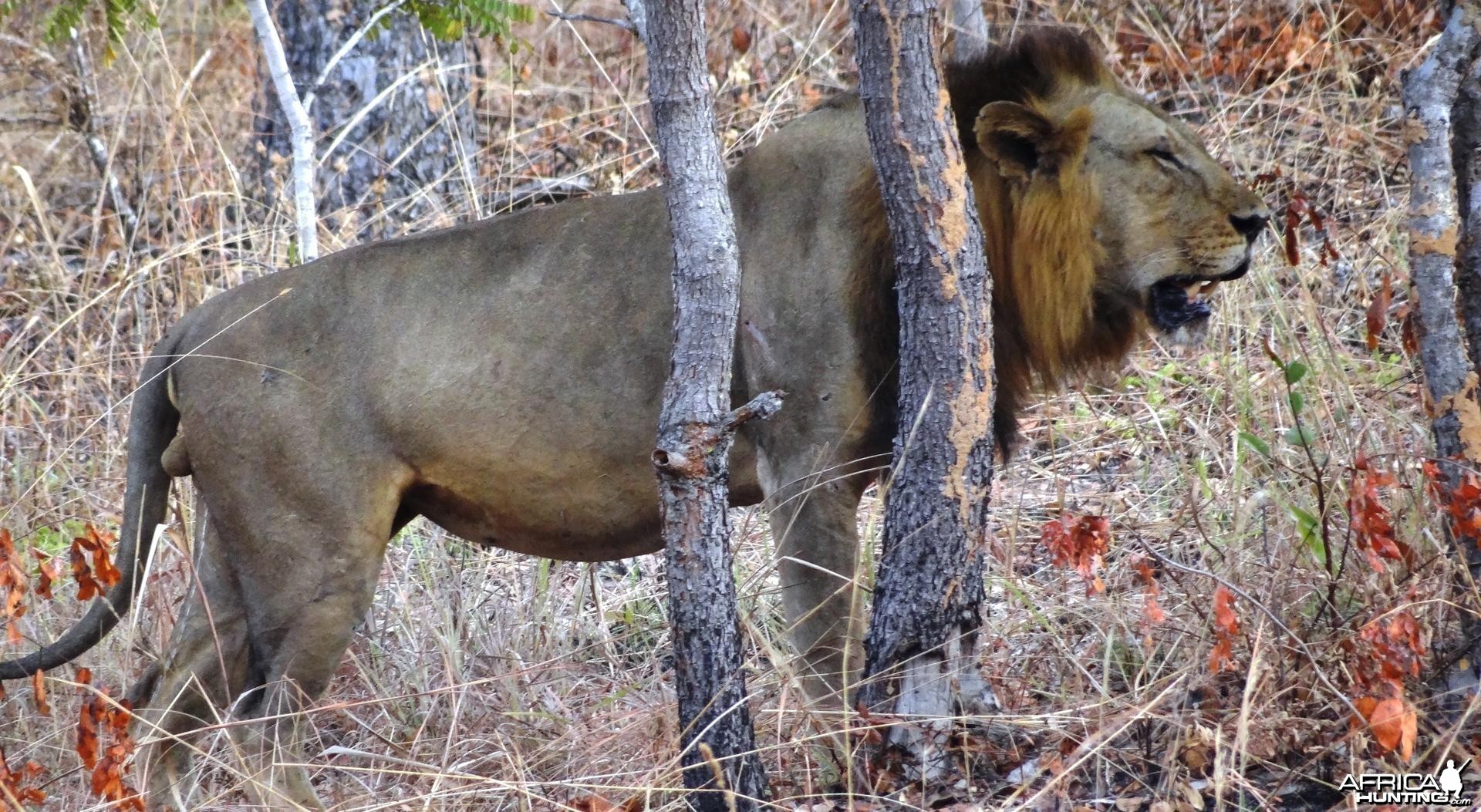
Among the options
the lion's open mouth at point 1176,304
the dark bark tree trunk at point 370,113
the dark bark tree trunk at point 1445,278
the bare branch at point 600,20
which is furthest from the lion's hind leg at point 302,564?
the dark bark tree trunk at point 370,113

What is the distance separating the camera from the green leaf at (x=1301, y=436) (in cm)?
380

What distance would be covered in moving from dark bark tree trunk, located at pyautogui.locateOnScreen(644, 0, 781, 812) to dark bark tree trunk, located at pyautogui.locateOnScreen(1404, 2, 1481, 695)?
5.00 feet

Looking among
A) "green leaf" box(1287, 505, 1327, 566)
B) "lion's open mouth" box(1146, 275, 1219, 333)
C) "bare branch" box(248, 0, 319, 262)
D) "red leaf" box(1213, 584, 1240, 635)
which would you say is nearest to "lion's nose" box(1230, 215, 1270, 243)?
"lion's open mouth" box(1146, 275, 1219, 333)

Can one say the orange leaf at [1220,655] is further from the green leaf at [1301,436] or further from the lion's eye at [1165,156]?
the lion's eye at [1165,156]

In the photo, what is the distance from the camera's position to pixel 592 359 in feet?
13.0

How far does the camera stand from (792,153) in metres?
3.98

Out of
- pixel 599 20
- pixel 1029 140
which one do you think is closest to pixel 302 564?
pixel 599 20

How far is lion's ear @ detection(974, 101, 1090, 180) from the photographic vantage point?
145 inches

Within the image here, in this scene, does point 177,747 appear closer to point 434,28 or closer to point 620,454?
point 620,454

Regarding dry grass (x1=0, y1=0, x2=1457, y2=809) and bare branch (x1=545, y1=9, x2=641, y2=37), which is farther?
bare branch (x1=545, y1=9, x2=641, y2=37)

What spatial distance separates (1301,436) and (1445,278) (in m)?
0.59

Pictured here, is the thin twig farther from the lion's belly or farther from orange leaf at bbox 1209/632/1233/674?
orange leaf at bbox 1209/632/1233/674

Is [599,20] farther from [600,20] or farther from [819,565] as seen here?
[819,565]

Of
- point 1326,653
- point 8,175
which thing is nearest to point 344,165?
point 8,175
